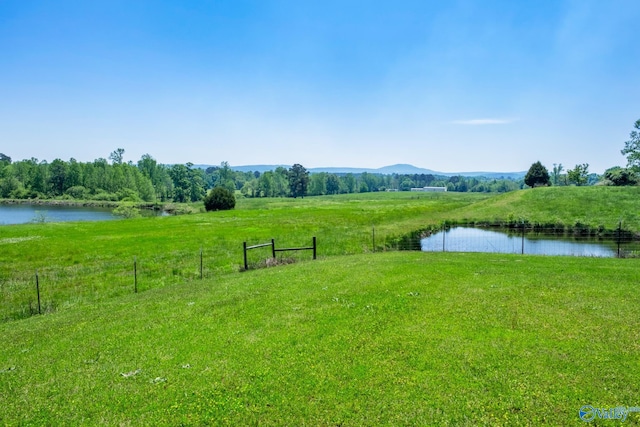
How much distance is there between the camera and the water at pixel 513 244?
99.5 feet

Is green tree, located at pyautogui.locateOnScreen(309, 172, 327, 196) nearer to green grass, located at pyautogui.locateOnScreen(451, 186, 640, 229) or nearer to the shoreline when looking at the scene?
the shoreline

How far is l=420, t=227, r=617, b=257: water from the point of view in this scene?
30312mm

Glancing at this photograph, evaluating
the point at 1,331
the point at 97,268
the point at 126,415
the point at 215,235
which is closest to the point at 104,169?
the point at 215,235

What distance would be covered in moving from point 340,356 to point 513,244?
104 ft

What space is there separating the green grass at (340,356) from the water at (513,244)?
55.1 ft

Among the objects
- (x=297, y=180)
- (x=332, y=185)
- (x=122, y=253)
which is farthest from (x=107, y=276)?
(x=332, y=185)

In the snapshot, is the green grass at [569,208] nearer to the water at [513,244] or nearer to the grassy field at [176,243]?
the grassy field at [176,243]

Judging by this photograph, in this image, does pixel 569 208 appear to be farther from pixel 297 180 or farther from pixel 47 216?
pixel 297 180

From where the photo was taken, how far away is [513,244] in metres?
34.2

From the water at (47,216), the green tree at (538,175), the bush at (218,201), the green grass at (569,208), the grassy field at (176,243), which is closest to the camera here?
the grassy field at (176,243)

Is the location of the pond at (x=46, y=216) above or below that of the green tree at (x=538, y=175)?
below

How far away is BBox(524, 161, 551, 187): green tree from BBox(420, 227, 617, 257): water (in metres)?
47.4

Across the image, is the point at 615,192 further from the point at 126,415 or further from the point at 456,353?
the point at 126,415

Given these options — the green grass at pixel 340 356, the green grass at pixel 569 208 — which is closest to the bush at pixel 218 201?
the green grass at pixel 569 208
